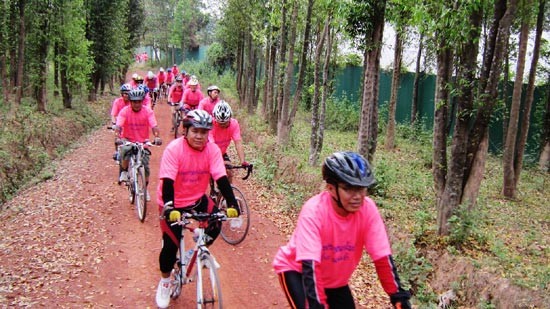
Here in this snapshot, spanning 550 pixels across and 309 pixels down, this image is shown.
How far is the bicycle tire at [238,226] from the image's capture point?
26.9 ft

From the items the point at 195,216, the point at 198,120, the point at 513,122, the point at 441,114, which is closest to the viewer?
the point at 195,216

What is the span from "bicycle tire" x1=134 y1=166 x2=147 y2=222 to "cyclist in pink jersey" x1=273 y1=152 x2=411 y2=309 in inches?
242

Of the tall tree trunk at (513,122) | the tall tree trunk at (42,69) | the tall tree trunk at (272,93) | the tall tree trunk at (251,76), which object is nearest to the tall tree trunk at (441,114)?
the tall tree trunk at (513,122)

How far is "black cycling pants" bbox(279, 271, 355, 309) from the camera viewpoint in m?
3.08

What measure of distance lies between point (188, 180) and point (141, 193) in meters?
4.02

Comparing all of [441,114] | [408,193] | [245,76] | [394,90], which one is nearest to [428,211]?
[408,193]

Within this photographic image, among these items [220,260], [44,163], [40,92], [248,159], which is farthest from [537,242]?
[40,92]

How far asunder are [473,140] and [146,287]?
5.42 m

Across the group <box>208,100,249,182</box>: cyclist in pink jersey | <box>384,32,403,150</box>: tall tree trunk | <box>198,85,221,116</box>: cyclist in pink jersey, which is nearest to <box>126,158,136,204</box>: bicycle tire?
<box>208,100,249,182</box>: cyclist in pink jersey

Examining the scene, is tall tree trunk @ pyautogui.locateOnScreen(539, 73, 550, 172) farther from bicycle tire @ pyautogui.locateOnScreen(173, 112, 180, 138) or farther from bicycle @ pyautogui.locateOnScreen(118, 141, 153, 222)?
bicycle @ pyautogui.locateOnScreen(118, 141, 153, 222)

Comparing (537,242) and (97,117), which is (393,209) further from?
(97,117)

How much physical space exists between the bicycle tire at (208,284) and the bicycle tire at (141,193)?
4.46m

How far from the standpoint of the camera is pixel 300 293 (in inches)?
122

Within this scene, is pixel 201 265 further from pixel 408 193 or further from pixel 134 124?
pixel 408 193
